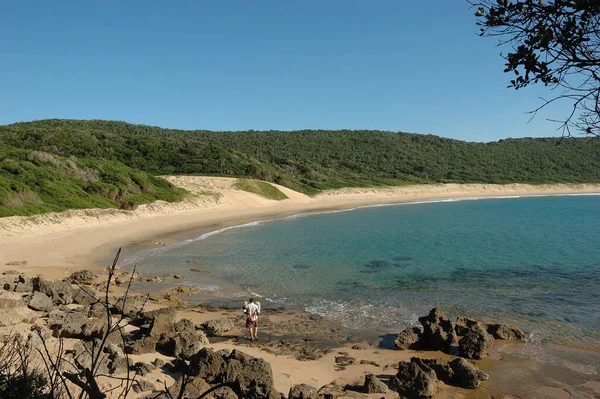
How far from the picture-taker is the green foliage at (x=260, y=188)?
57438 mm

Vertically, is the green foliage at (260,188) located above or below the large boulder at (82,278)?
above

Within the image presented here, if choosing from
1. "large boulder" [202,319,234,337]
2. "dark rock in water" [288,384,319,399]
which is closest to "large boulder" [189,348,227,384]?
"dark rock in water" [288,384,319,399]

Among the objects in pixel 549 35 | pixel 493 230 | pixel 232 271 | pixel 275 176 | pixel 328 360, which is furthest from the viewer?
pixel 275 176

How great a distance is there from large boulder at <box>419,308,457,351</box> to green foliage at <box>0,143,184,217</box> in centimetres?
2534

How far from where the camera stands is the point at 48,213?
2970 cm

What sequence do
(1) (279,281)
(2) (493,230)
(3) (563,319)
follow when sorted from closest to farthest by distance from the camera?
(3) (563,319) < (1) (279,281) < (2) (493,230)

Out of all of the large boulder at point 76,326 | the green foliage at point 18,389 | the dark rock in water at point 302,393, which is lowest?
the dark rock in water at point 302,393

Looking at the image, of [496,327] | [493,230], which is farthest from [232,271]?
[493,230]

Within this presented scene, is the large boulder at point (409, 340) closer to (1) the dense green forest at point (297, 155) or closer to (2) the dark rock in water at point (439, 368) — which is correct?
(2) the dark rock in water at point (439, 368)

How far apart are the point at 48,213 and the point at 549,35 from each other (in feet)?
102

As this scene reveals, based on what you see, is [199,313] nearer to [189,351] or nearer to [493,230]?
[189,351]

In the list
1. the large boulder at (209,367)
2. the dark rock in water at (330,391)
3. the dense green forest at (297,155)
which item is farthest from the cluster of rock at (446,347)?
the dense green forest at (297,155)

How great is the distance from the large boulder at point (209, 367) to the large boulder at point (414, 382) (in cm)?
364

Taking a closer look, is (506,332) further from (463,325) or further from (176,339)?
(176,339)
